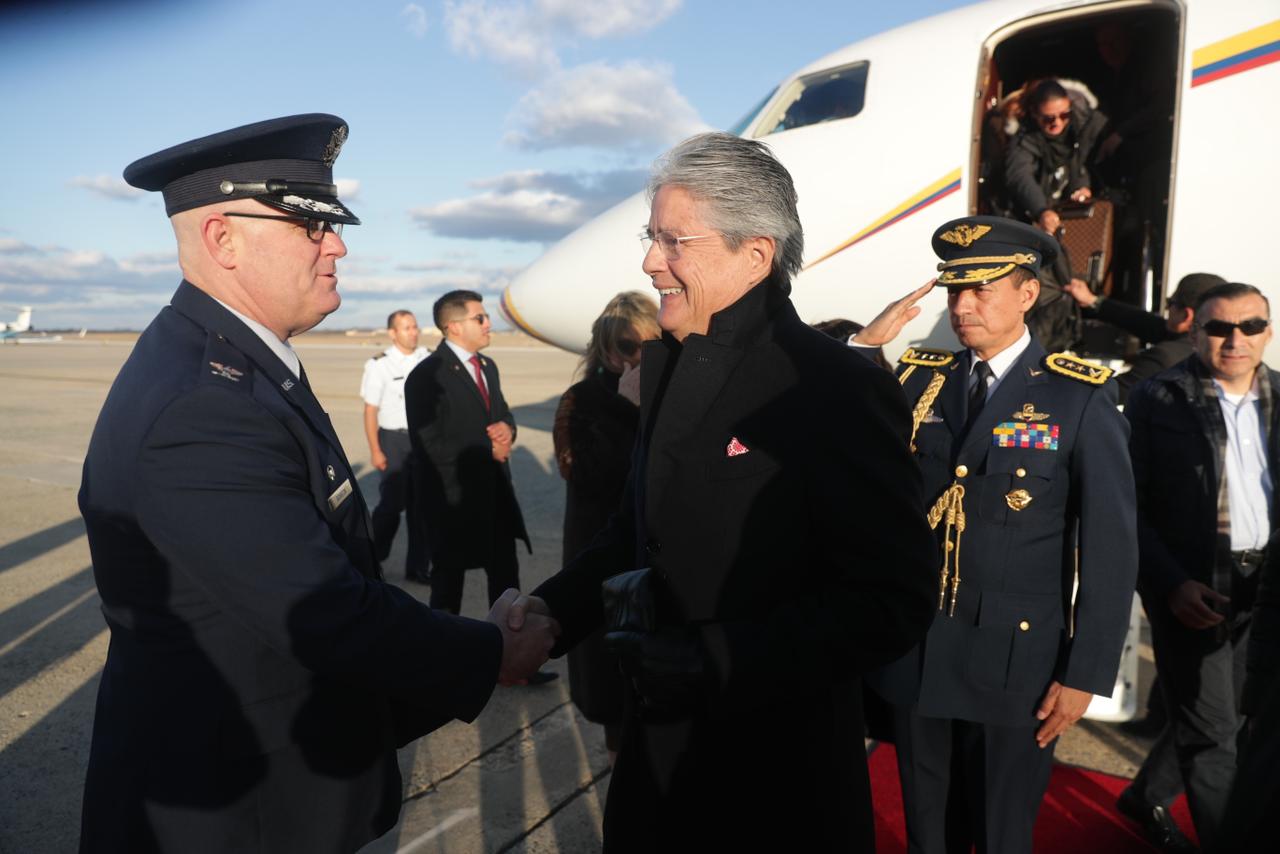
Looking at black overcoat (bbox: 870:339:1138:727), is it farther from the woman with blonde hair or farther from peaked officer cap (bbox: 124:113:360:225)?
peaked officer cap (bbox: 124:113:360:225)

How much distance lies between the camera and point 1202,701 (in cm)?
302

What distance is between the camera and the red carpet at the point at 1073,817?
321 centimetres

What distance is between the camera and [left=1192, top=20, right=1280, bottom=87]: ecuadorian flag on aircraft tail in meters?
4.74

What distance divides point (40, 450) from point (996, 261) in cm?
1385

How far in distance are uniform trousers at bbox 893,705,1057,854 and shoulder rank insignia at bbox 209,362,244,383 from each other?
213cm

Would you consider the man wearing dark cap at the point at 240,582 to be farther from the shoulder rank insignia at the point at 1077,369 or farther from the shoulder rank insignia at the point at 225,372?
the shoulder rank insignia at the point at 1077,369

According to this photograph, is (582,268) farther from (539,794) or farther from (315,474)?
(315,474)

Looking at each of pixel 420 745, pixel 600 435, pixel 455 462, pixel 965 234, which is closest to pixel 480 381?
pixel 455 462

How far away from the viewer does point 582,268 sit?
6520 mm

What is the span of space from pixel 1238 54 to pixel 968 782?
4.38m

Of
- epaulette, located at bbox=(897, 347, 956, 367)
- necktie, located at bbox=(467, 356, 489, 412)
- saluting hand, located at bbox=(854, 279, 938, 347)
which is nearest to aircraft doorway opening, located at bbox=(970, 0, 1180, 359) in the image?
saluting hand, located at bbox=(854, 279, 938, 347)

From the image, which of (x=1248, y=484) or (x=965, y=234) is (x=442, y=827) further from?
(x=1248, y=484)

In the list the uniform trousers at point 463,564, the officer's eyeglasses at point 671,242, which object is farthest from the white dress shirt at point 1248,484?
the uniform trousers at point 463,564

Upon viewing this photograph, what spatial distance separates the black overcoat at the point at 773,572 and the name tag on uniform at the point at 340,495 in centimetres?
60
